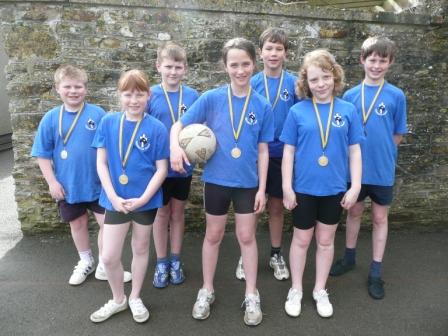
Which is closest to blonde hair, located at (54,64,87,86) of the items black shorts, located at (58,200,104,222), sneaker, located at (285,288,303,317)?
black shorts, located at (58,200,104,222)

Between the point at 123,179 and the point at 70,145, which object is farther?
the point at 70,145

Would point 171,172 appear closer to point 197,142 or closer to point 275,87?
point 197,142

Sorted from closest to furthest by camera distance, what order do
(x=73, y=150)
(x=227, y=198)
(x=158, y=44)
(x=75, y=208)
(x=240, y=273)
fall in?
(x=227, y=198), (x=73, y=150), (x=75, y=208), (x=240, y=273), (x=158, y=44)

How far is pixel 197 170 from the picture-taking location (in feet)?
15.6

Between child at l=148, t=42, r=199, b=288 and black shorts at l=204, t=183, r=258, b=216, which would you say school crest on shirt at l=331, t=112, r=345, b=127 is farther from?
child at l=148, t=42, r=199, b=288

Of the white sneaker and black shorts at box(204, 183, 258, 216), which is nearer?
black shorts at box(204, 183, 258, 216)

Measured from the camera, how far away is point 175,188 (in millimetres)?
3588

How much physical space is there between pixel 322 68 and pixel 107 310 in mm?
2531

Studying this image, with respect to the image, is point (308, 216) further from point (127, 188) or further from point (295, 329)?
point (127, 188)

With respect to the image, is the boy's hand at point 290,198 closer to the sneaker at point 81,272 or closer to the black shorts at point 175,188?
the black shorts at point 175,188

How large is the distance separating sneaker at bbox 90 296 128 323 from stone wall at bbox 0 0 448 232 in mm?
1856

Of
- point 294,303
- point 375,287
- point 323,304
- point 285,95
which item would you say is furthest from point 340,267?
point 285,95

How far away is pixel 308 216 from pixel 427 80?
8.56ft

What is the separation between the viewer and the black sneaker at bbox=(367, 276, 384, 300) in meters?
3.60
